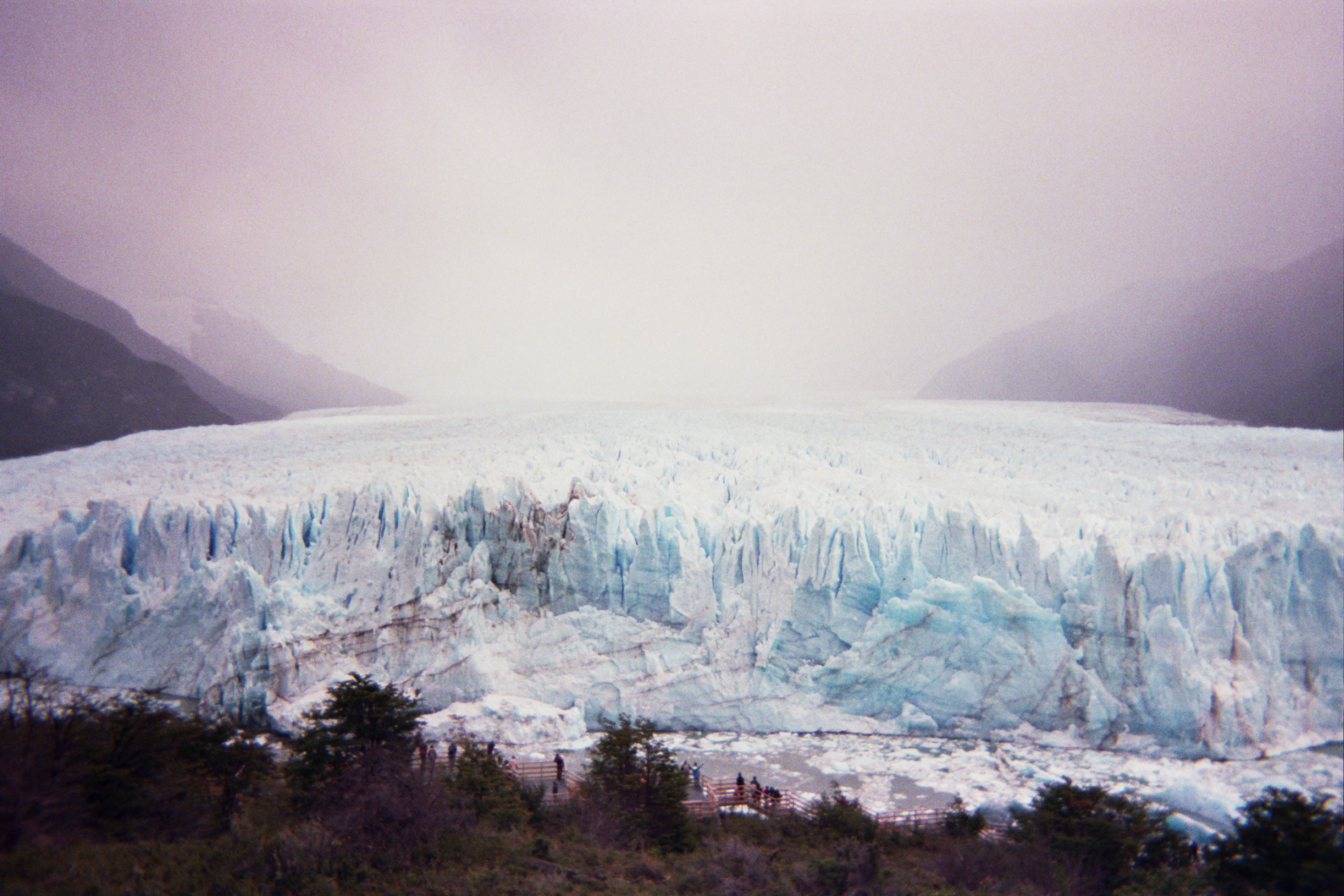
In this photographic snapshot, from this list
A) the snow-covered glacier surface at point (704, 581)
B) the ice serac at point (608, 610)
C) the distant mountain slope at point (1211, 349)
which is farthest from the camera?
the distant mountain slope at point (1211, 349)

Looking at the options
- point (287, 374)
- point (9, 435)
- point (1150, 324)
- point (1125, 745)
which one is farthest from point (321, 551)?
point (1150, 324)

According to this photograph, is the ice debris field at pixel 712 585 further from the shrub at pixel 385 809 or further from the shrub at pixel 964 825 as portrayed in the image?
the shrub at pixel 385 809

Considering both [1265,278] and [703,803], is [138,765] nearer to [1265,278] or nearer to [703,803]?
[703,803]

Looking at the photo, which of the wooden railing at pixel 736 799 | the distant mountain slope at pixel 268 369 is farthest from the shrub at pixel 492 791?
the distant mountain slope at pixel 268 369

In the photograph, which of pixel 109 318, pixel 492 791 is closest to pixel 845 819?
pixel 492 791

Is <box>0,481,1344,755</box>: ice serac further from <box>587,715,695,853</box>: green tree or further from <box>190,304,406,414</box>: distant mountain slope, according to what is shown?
<box>190,304,406,414</box>: distant mountain slope
